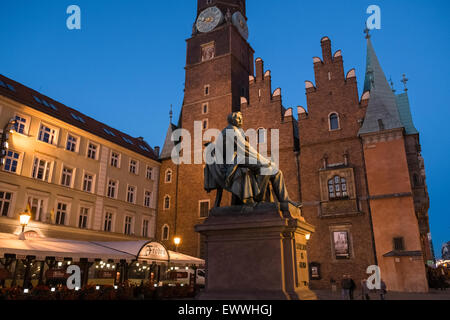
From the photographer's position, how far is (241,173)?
709 centimetres

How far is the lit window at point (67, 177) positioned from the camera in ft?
84.0

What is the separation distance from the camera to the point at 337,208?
25188 mm

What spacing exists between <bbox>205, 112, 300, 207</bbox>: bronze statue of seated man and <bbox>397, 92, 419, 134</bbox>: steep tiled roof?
2285 cm

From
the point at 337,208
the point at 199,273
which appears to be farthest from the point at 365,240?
the point at 199,273

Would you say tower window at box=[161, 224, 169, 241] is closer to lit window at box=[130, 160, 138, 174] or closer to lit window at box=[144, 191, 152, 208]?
lit window at box=[144, 191, 152, 208]

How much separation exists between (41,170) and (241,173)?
21.1m

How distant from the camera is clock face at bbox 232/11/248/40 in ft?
122

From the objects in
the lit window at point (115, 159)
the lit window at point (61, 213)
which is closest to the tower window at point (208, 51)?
the lit window at point (115, 159)

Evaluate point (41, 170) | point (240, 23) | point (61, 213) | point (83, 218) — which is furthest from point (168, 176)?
point (240, 23)

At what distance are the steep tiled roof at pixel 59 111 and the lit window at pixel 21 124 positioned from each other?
1053 millimetres

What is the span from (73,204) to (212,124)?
1376 cm

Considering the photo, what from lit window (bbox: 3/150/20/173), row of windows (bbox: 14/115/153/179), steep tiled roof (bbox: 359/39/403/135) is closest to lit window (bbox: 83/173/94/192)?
row of windows (bbox: 14/115/153/179)

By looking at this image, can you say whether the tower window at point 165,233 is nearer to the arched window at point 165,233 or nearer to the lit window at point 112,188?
the arched window at point 165,233
